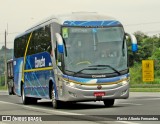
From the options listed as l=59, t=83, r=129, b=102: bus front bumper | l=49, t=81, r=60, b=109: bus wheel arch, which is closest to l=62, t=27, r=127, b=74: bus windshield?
l=59, t=83, r=129, b=102: bus front bumper

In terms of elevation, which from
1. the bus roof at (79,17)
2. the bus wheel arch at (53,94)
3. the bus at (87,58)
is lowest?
the bus wheel arch at (53,94)

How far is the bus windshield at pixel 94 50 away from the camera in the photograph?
1927 cm

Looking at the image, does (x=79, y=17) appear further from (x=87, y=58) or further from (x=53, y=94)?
(x=53, y=94)

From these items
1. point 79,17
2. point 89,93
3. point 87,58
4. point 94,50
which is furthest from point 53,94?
point 79,17

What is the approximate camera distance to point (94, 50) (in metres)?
19.5

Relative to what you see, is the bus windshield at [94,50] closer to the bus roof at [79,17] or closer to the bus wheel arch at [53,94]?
the bus roof at [79,17]

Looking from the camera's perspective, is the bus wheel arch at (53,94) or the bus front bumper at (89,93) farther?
the bus wheel arch at (53,94)

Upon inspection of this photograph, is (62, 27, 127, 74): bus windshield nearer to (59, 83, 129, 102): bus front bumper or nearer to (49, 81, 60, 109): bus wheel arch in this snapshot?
(59, 83, 129, 102): bus front bumper

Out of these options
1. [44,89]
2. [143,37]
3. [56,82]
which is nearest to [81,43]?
[56,82]

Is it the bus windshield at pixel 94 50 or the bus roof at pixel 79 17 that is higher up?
the bus roof at pixel 79 17

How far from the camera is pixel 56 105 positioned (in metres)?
20.7

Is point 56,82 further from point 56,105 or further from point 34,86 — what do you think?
point 34,86

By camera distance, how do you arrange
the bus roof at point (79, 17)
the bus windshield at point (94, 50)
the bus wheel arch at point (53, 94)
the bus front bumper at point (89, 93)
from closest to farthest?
1. the bus front bumper at point (89, 93)
2. the bus windshield at point (94, 50)
3. the bus roof at point (79, 17)
4. the bus wheel arch at point (53, 94)

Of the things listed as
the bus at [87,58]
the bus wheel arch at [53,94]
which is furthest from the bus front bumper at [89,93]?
the bus wheel arch at [53,94]
